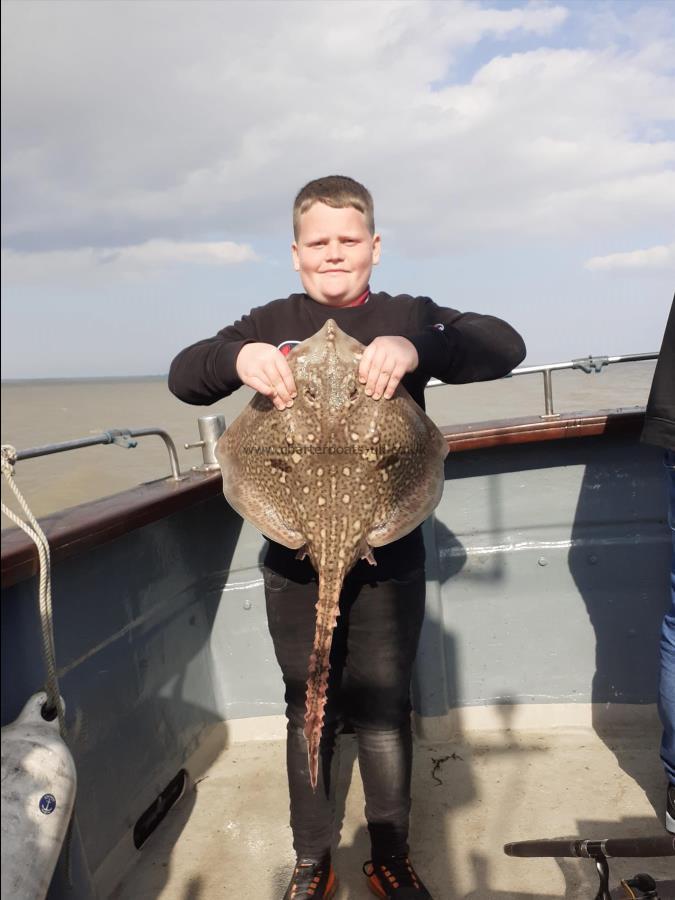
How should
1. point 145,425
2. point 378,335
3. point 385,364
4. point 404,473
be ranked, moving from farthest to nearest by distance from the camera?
point 145,425 → point 378,335 → point 404,473 → point 385,364

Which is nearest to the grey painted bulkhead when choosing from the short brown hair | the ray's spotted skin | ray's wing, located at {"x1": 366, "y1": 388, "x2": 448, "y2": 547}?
the ray's spotted skin

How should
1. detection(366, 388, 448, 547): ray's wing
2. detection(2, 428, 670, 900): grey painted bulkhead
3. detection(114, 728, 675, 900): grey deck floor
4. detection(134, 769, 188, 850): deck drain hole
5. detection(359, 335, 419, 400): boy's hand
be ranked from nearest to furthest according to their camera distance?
detection(359, 335, 419, 400): boy's hand → detection(366, 388, 448, 547): ray's wing → detection(114, 728, 675, 900): grey deck floor → detection(134, 769, 188, 850): deck drain hole → detection(2, 428, 670, 900): grey painted bulkhead

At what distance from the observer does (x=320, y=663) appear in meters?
1.91

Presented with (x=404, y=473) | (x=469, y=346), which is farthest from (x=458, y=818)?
(x=469, y=346)

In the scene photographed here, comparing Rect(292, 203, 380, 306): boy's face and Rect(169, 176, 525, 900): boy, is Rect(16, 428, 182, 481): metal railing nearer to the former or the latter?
Rect(169, 176, 525, 900): boy

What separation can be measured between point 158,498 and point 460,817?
1933mm

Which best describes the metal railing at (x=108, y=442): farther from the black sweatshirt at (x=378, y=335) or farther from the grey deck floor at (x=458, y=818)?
the grey deck floor at (x=458, y=818)

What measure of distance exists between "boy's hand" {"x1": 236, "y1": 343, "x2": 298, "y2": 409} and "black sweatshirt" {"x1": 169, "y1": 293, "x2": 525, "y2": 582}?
91 millimetres

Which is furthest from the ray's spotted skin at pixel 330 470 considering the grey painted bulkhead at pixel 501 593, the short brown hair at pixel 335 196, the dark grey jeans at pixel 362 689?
the grey painted bulkhead at pixel 501 593

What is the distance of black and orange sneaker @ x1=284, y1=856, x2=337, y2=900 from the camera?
236cm

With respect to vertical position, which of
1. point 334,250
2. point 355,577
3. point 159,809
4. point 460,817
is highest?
point 334,250

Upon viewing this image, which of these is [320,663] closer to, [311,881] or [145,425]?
[311,881]

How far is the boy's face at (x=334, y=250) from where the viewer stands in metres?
2.15

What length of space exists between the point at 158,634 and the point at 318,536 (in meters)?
1.47
